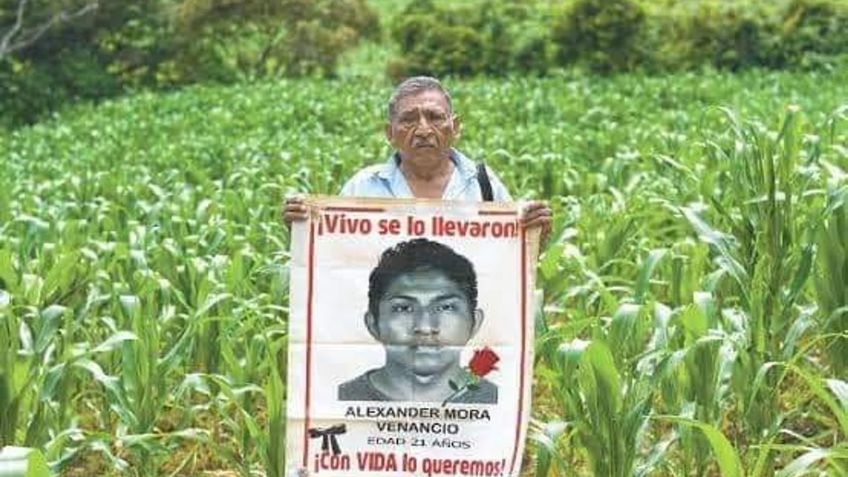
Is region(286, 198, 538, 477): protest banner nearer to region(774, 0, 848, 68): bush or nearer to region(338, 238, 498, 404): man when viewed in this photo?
region(338, 238, 498, 404): man

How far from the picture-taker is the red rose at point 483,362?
12.1ft

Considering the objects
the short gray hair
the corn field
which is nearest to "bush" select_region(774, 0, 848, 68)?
the corn field

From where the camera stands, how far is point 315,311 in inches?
146

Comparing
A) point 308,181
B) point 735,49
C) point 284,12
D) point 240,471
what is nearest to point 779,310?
point 240,471

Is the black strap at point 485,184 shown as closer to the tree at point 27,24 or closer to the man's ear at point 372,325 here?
the man's ear at point 372,325

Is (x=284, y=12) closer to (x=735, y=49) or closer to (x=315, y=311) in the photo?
(x=735, y=49)

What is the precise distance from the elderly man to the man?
0.20 metres

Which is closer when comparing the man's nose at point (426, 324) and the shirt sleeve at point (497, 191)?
the man's nose at point (426, 324)

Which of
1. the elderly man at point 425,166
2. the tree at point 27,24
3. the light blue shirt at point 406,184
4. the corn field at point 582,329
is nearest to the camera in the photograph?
the elderly man at point 425,166

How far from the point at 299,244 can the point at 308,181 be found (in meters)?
6.41

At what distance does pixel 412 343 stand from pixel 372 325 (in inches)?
3.9

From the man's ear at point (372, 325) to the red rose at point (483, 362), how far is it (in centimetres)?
22

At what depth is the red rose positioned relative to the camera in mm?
3686

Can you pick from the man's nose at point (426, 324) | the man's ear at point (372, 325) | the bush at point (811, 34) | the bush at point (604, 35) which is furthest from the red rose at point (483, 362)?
the bush at point (604, 35)
